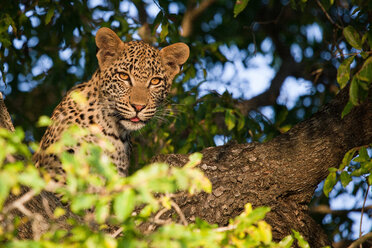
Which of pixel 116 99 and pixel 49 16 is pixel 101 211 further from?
pixel 49 16

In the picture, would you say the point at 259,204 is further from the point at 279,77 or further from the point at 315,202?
the point at 279,77

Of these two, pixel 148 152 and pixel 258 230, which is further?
pixel 148 152

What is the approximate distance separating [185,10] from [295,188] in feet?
15.9

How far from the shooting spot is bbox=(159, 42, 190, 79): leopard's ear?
5809 millimetres

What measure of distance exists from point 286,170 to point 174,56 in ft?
6.60

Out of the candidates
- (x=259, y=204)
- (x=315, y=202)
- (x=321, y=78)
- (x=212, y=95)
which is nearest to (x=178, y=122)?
(x=212, y=95)

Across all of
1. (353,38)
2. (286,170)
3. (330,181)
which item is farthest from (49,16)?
(330,181)

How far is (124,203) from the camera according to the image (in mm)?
1928

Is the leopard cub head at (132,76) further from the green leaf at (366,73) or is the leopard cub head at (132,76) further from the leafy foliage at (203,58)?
the green leaf at (366,73)

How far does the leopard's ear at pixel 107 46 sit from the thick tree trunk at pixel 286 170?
1.38 meters

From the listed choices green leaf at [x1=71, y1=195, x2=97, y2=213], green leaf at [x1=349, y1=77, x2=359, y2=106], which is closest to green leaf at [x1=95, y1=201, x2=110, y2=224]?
green leaf at [x1=71, y1=195, x2=97, y2=213]

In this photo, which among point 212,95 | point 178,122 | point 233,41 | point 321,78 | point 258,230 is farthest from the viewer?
point 321,78

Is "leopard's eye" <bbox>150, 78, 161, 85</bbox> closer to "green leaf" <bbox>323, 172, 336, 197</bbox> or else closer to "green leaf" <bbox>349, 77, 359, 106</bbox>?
"green leaf" <bbox>323, 172, 336, 197</bbox>

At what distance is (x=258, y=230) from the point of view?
2.53 m
